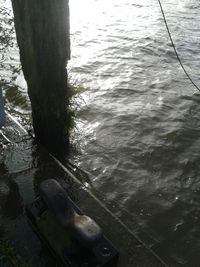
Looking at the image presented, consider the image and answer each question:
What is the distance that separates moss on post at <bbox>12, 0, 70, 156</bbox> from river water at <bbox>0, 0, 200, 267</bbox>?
0.83m

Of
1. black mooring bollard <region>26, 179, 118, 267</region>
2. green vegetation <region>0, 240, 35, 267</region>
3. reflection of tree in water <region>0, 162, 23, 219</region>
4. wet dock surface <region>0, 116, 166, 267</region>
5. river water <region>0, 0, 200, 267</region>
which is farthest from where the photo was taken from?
river water <region>0, 0, 200, 267</region>

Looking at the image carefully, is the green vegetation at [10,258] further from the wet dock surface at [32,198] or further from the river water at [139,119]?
the river water at [139,119]

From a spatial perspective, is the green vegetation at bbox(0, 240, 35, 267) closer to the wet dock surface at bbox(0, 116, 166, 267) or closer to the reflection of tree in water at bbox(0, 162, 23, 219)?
the wet dock surface at bbox(0, 116, 166, 267)

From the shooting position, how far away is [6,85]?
22.7 feet

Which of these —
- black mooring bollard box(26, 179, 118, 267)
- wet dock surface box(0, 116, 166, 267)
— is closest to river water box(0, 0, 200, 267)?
wet dock surface box(0, 116, 166, 267)

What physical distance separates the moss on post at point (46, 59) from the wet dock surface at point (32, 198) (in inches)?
15.0

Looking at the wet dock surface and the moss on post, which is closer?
the wet dock surface

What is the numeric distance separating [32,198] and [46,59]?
60.7 inches

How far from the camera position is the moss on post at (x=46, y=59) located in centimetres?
366

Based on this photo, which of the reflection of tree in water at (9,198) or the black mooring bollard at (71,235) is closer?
the black mooring bollard at (71,235)

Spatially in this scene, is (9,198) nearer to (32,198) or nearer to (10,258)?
(32,198)

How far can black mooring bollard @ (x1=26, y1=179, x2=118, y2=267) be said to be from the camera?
2.73 metres

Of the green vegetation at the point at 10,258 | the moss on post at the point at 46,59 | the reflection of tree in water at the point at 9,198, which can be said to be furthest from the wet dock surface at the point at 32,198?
the moss on post at the point at 46,59

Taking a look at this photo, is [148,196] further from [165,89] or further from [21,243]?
[165,89]
